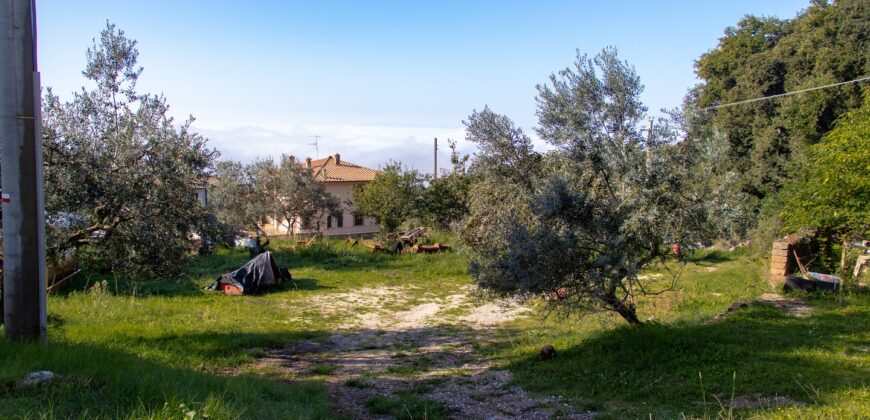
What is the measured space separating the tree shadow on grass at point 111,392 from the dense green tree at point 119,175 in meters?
1.80

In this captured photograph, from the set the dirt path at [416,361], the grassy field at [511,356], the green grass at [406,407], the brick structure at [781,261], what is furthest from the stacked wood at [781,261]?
the green grass at [406,407]

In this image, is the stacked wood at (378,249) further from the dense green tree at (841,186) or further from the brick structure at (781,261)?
the dense green tree at (841,186)

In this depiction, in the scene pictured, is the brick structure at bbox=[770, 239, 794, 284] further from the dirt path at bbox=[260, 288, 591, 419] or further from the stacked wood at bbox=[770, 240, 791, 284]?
the dirt path at bbox=[260, 288, 591, 419]

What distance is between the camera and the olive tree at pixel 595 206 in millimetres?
6598

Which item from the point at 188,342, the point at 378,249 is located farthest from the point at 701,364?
the point at 378,249

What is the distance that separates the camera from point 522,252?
658cm

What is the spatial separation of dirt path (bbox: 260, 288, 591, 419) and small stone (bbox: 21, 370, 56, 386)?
2.90 metres

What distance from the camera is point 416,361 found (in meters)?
9.02

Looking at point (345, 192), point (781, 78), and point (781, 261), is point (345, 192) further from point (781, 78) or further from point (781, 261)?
point (781, 261)

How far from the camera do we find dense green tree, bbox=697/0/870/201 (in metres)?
20.8

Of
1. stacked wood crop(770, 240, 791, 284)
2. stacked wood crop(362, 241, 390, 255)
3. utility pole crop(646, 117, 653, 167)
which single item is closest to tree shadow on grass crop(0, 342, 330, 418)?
utility pole crop(646, 117, 653, 167)

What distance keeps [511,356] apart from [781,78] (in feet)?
73.8

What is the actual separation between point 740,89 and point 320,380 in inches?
1005

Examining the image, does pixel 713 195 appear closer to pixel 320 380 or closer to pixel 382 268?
pixel 320 380
